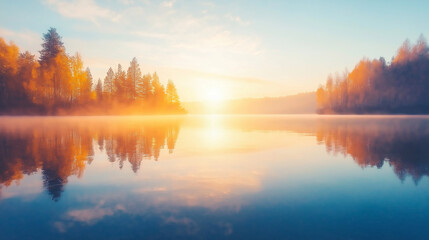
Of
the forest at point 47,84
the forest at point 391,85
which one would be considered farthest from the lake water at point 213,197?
the forest at point 391,85

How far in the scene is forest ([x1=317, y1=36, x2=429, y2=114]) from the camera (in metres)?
82.8

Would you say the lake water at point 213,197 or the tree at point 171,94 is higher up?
the tree at point 171,94

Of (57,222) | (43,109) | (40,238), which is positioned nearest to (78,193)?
(57,222)

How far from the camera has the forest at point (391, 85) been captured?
8281cm

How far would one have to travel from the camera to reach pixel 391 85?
286ft

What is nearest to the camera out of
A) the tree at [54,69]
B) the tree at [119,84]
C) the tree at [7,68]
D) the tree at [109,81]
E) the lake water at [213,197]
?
the lake water at [213,197]

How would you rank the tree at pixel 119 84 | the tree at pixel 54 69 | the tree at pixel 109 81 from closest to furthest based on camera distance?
the tree at pixel 54 69, the tree at pixel 119 84, the tree at pixel 109 81

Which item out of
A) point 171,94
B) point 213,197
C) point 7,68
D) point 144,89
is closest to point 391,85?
point 171,94

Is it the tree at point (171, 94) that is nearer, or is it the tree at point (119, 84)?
the tree at point (119, 84)

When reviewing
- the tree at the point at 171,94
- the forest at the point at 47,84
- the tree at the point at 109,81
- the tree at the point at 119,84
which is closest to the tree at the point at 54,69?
the forest at the point at 47,84

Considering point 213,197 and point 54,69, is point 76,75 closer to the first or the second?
point 54,69

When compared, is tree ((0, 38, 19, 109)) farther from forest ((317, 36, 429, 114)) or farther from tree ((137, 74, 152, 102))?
forest ((317, 36, 429, 114))

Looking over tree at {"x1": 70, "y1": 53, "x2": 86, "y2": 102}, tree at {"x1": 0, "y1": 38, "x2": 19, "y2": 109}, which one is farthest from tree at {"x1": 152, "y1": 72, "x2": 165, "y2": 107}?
tree at {"x1": 0, "y1": 38, "x2": 19, "y2": 109}

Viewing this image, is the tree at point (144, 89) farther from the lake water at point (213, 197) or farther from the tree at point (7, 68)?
the lake water at point (213, 197)
